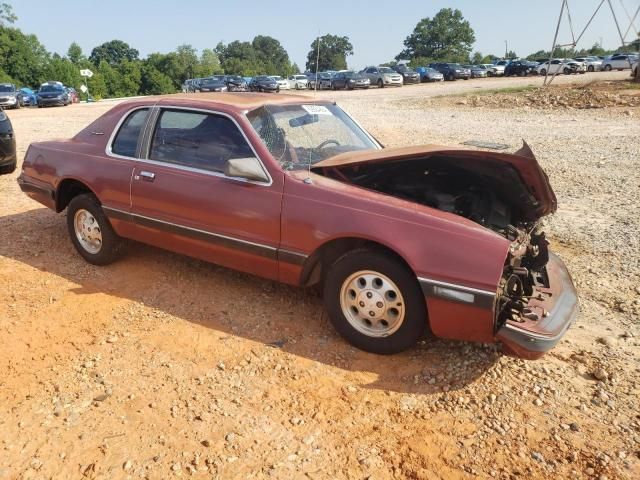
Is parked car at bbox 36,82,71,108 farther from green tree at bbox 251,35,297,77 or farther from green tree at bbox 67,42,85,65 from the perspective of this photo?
green tree at bbox 251,35,297,77

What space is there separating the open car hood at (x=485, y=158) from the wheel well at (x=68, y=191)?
2.53 m

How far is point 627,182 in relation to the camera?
7730mm

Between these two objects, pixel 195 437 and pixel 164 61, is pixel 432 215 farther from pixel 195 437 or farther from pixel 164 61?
pixel 164 61

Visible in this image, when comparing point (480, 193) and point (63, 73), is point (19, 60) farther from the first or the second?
point (480, 193)

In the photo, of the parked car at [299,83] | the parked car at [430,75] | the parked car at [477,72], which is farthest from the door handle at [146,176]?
the parked car at [477,72]

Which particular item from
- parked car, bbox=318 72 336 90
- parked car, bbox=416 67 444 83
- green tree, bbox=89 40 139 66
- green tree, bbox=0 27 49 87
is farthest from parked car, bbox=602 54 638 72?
green tree, bbox=89 40 139 66

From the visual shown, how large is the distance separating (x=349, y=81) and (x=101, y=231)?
35.8m

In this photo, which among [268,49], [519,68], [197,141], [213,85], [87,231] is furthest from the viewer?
[268,49]

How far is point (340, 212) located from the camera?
3287mm

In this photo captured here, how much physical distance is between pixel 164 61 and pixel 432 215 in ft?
274

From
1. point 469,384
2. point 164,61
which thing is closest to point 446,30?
point 164,61

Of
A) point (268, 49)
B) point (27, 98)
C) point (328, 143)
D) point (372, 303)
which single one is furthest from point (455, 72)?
point (268, 49)

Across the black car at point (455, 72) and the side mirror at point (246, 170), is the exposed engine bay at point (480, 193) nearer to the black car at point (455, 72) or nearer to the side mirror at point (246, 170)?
the side mirror at point (246, 170)

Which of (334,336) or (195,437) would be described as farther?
(334,336)
